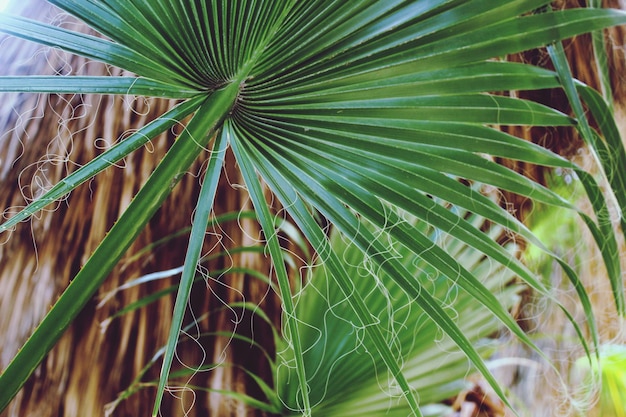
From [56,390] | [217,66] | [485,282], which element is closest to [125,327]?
[56,390]

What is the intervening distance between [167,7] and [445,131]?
368 mm

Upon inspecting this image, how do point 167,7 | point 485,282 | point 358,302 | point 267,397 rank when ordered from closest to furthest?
point 167,7 < point 358,302 < point 267,397 < point 485,282

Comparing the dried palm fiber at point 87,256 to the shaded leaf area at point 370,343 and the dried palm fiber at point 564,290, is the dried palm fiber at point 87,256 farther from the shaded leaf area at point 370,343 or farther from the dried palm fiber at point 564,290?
the dried palm fiber at point 564,290

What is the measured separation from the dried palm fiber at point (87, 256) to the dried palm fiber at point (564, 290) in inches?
21.1

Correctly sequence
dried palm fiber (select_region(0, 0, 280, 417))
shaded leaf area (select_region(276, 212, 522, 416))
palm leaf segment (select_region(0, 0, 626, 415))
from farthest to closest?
shaded leaf area (select_region(276, 212, 522, 416)) → dried palm fiber (select_region(0, 0, 280, 417)) → palm leaf segment (select_region(0, 0, 626, 415))

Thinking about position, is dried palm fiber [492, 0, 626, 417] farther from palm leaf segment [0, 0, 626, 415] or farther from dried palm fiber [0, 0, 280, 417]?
dried palm fiber [0, 0, 280, 417]

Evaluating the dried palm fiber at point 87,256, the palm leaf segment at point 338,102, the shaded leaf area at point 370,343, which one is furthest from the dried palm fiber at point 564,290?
the dried palm fiber at point 87,256

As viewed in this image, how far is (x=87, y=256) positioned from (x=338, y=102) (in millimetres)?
395

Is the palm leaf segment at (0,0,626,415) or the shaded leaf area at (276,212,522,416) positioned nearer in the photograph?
the palm leaf segment at (0,0,626,415)

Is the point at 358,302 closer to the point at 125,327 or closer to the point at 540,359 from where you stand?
the point at 125,327

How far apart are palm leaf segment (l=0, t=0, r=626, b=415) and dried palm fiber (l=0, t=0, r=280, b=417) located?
6.2 inches

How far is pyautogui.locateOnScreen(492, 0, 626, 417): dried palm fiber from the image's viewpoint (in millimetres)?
914

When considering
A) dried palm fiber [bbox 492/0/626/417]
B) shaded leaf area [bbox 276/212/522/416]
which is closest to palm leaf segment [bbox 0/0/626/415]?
shaded leaf area [bbox 276/212/522/416]

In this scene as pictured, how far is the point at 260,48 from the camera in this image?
0.54m
